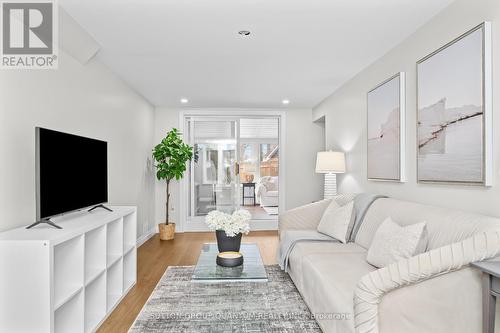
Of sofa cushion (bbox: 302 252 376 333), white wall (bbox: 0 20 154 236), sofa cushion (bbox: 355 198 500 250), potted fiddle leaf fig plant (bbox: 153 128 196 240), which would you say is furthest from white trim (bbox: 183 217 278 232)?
sofa cushion (bbox: 302 252 376 333)

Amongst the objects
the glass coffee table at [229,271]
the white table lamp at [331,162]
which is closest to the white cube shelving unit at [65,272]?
the glass coffee table at [229,271]

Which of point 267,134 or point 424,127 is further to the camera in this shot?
point 267,134

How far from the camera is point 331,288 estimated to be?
2.19 metres

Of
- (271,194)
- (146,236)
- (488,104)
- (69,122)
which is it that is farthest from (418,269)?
(271,194)

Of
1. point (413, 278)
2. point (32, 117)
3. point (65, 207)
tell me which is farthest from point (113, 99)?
point (413, 278)

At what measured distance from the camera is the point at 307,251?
3047mm

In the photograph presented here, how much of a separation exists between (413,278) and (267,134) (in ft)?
17.1

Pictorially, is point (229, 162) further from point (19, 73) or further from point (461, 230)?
point (461, 230)

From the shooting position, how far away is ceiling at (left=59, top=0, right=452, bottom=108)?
2480 millimetres

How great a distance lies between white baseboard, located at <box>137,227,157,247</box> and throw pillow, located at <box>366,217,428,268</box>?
3.72 m

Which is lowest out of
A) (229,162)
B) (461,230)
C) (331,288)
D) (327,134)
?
(331,288)

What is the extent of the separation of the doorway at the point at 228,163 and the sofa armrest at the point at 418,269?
488 cm

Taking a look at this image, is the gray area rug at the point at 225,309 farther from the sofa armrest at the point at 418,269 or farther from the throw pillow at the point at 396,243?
the sofa armrest at the point at 418,269

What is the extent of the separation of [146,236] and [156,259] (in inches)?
50.2
